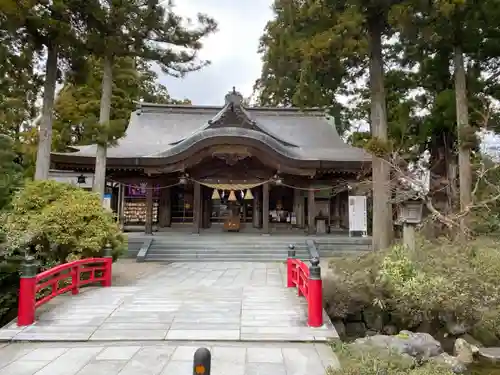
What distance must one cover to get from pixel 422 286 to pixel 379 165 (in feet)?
19.6

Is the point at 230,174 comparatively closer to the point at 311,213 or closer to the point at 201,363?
the point at 311,213

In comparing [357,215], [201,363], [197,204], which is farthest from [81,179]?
[201,363]

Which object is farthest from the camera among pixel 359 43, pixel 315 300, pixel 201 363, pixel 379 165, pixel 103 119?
pixel 103 119

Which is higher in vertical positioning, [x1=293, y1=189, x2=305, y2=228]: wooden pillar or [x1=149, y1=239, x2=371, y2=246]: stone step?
[x1=293, y1=189, x2=305, y2=228]: wooden pillar

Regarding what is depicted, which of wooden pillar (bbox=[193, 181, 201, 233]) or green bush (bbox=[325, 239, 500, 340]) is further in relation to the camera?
wooden pillar (bbox=[193, 181, 201, 233])

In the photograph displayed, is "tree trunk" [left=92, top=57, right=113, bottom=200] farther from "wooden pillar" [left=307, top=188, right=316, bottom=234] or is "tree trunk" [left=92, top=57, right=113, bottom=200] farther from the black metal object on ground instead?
the black metal object on ground

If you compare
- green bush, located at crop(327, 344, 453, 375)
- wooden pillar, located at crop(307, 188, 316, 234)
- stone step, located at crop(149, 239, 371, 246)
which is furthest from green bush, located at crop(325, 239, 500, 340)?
wooden pillar, located at crop(307, 188, 316, 234)

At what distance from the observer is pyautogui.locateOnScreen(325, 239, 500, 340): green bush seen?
5.71 metres

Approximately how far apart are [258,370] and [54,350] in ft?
8.10

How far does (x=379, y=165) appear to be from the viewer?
11086 mm

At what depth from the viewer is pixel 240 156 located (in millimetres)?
15273

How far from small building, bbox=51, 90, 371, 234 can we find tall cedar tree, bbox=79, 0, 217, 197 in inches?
112

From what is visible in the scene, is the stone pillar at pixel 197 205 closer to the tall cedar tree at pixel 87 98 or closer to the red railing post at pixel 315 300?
the tall cedar tree at pixel 87 98

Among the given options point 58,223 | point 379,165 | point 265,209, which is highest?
point 379,165
